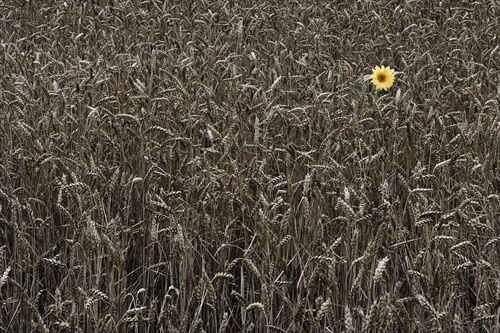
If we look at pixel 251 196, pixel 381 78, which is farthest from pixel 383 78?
pixel 251 196

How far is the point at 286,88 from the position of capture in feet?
11.4

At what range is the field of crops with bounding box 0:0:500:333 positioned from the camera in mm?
1903

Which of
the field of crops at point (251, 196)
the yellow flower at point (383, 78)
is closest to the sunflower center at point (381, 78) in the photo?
the yellow flower at point (383, 78)

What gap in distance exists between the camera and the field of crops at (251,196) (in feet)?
6.24

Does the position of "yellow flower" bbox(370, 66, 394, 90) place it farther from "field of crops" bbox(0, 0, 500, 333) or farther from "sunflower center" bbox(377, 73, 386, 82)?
"field of crops" bbox(0, 0, 500, 333)

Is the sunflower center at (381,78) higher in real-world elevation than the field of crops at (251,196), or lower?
higher

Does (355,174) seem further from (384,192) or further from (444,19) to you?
(444,19)

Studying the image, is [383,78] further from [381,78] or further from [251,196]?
[251,196]

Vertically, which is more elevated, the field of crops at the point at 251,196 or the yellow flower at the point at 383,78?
the yellow flower at the point at 383,78

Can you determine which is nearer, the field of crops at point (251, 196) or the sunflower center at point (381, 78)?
the field of crops at point (251, 196)

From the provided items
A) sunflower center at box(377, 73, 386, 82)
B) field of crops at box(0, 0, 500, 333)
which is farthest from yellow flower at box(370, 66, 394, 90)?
field of crops at box(0, 0, 500, 333)

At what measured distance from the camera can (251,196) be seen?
236 centimetres

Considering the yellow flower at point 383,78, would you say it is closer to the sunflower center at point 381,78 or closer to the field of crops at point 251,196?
the sunflower center at point 381,78

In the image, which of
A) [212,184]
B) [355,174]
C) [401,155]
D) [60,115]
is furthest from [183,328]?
[60,115]
